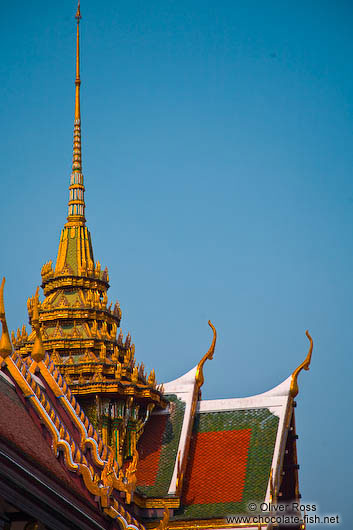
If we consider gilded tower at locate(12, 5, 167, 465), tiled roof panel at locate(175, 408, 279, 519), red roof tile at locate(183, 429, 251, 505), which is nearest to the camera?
tiled roof panel at locate(175, 408, 279, 519)

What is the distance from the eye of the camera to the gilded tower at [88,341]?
31641 millimetres

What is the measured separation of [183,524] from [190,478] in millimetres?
1894

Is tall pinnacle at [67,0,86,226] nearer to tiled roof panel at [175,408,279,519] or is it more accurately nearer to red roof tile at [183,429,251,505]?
tiled roof panel at [175,408,279,519]

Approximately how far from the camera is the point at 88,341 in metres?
34.5

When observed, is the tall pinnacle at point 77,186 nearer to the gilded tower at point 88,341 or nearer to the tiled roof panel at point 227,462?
the gilded tower at point 88,341

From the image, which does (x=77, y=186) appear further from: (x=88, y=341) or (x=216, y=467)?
(x=216, y=467)

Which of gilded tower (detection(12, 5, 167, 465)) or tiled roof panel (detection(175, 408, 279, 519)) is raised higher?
gilded tower (detection(12, 5, 167, 465))

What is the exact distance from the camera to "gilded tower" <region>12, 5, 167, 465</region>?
31641mm

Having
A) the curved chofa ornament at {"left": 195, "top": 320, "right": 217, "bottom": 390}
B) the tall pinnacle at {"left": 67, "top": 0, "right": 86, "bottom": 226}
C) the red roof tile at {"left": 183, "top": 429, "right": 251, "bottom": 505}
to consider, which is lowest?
the red roof tile at {"left": 183, "top": 429, "right": 251, "bottom": 505}

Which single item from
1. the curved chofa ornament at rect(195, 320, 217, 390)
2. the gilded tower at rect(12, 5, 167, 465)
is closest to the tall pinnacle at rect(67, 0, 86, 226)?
the gilded tower at rect(12, 5, 167, 465)

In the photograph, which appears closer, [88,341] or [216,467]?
[216,467]

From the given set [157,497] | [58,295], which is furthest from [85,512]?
[58,295]

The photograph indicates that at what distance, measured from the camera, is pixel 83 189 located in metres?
39.2

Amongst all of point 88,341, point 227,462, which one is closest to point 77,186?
point 88,341
